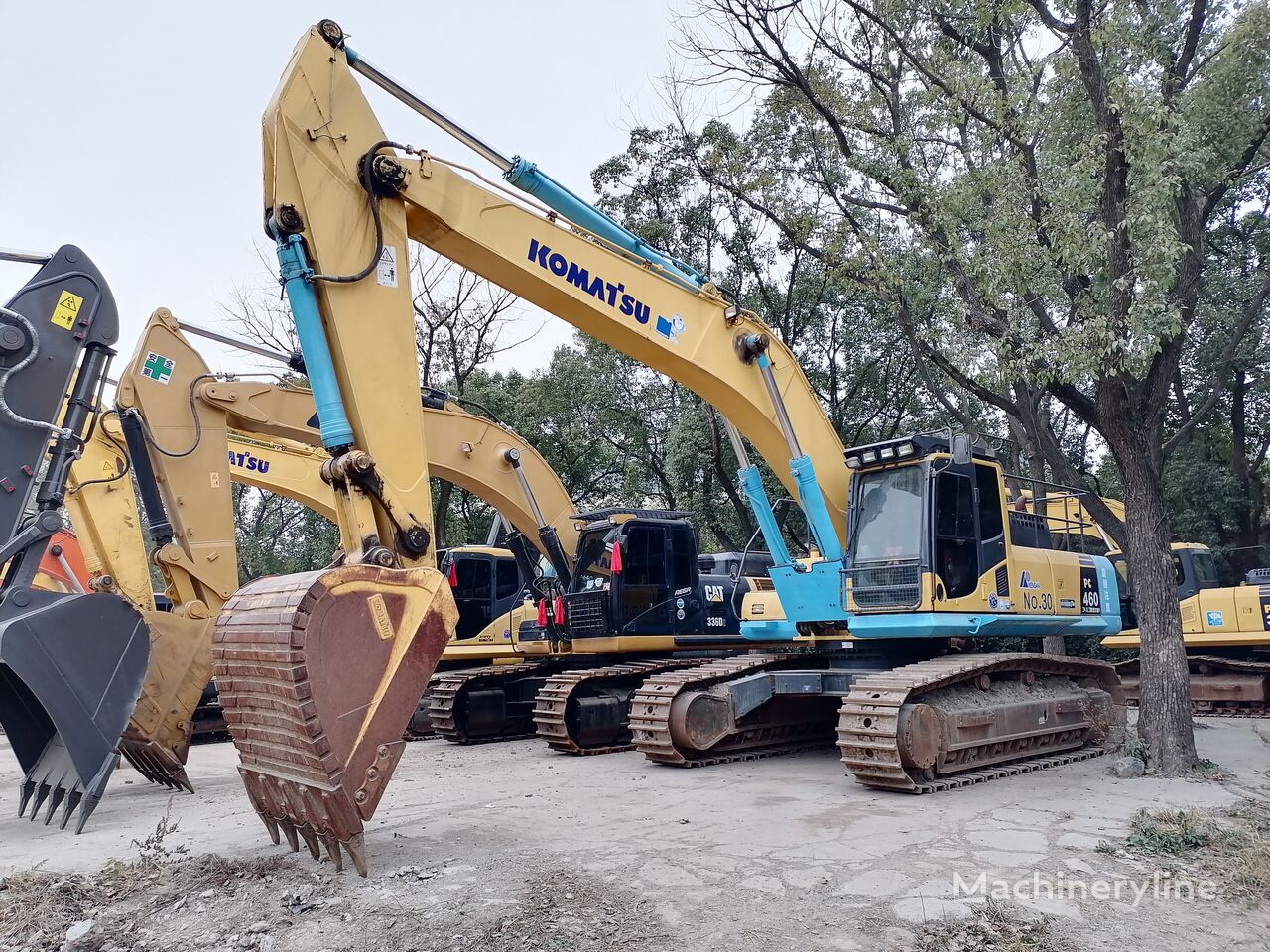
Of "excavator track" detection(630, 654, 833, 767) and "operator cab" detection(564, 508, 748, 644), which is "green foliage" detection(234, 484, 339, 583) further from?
"excavator track" detection(630, 654, 833, 767)

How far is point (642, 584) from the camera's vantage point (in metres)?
11.7

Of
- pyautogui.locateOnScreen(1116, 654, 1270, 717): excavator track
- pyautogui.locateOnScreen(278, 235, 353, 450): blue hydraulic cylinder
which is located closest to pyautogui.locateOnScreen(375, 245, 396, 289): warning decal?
pyautogui.locateOnScreen(278, 235, 353, 450): blue hydraulic cylinder

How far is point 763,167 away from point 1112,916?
592 inches

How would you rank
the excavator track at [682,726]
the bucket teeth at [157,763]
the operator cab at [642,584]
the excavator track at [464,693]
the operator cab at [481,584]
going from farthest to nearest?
the operator cab at [481,584], the excavator track at [464,693], the operator cab at [642,584], the excavator track at [682,726], the bucket teeth at [157,763]

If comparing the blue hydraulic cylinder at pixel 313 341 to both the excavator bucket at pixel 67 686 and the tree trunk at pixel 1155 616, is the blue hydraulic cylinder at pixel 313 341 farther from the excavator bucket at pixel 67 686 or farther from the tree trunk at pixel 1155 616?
the tree trunk at pixel 1155 616

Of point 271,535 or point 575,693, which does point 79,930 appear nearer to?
point 575,693

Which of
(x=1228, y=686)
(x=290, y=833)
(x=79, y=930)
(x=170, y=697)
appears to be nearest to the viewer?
(x=79, y=930)

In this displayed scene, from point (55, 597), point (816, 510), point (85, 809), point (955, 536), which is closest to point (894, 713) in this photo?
point (955, 536)

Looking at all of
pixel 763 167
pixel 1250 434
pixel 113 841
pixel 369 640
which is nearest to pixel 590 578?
pixel 113 841

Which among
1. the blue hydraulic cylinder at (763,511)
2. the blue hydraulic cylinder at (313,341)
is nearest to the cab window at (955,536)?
the blue hydraulic cylinder at (763,511)

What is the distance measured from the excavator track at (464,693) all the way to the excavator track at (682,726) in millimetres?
3131

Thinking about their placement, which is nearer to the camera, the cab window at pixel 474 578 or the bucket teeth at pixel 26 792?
the bucket teeth at pixel 26 792

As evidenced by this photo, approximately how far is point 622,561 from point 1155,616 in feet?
17.8

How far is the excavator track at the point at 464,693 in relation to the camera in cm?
1213
